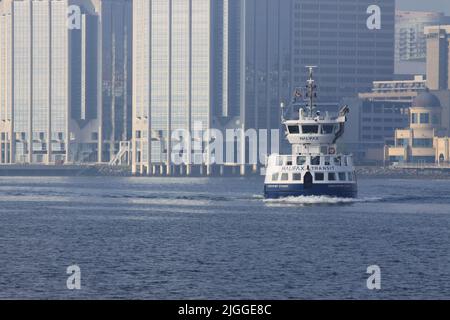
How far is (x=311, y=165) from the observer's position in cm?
18738

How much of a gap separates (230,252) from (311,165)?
219 ft

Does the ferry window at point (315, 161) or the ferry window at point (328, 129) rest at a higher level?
the ferry window at point (328, 129)

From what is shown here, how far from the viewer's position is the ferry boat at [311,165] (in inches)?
7387

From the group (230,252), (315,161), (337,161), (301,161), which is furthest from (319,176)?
(230,252)

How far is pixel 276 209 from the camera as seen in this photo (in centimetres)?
18175

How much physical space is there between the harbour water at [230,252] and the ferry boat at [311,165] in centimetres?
250

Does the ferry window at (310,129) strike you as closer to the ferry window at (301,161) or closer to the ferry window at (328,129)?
the ferry window at (328,129)

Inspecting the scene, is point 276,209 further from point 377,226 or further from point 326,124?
point 377,226

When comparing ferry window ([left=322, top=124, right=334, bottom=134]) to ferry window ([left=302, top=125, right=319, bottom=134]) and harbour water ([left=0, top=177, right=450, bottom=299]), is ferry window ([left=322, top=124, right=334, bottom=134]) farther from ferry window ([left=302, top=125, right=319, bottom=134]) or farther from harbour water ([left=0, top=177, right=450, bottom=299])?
harbour water ([left=0, top=177, right=450, bottom=299])

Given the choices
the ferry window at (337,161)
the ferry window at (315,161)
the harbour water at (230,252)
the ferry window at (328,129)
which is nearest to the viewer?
the harbour water at (230,252)

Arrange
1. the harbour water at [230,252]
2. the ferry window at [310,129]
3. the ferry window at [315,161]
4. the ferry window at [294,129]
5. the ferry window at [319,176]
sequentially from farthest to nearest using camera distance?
the ferry window at [294,129], the ferry window at [310,129], the ferry window at [315,161], the ferry window at [319,176], the harbour water at [230,252]

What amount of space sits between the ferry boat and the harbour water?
2.50 meters

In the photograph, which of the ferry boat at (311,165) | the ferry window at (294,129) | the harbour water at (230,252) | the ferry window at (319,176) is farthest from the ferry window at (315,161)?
the ferry window at (294,129)

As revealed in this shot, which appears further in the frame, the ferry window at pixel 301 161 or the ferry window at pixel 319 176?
the ferry window at pixel 301 161
